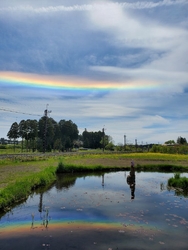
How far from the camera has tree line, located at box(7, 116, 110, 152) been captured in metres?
91.3

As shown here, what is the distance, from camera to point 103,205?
1705 centimetres

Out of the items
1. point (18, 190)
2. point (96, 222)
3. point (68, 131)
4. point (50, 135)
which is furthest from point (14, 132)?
point (96, 222)

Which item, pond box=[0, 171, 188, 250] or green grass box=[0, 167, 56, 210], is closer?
pond box=[0, 171, 188, 250]

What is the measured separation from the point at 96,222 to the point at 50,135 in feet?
317

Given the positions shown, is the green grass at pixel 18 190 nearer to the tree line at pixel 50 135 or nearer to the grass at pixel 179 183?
the grass at pixel 179 183

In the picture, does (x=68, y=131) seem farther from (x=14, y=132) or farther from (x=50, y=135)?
(x=14, y=132)

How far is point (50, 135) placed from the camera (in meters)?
108

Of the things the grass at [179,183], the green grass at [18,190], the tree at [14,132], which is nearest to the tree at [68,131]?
the tree at [14,132]

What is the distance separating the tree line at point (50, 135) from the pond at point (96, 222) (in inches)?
1692

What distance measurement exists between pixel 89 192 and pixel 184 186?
997cm

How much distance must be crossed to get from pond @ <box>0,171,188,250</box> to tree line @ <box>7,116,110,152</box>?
1692 inches

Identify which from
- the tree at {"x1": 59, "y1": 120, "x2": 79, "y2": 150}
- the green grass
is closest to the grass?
the green grass

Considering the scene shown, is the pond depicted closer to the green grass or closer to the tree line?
the green grass

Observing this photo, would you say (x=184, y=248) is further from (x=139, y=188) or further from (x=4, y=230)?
(x=139, y=188)
